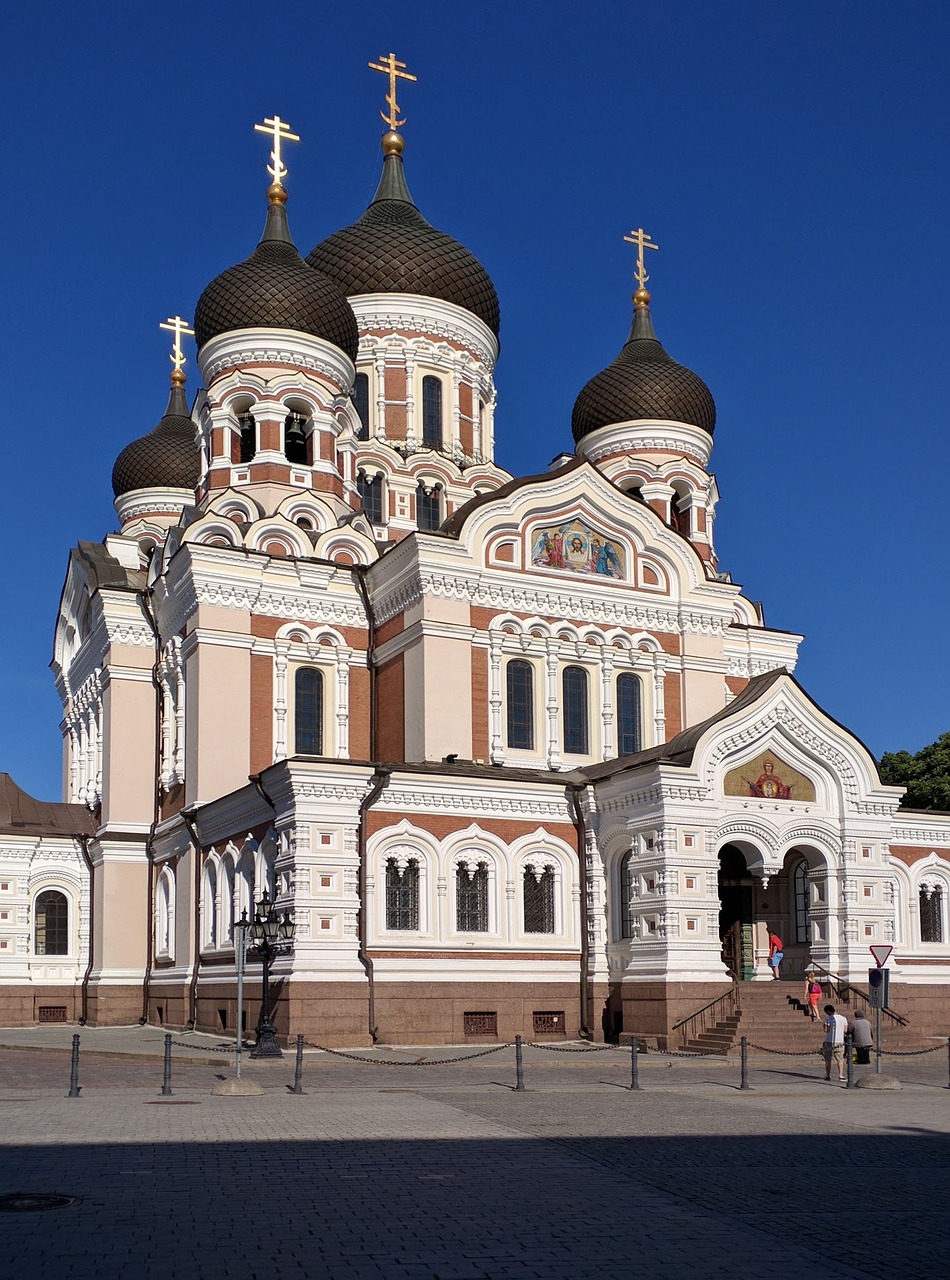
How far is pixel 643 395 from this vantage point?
39.4 metres

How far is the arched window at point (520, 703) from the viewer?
3041cm

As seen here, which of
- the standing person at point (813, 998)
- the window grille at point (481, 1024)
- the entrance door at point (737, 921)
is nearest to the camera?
the standing person at point (813, 998)

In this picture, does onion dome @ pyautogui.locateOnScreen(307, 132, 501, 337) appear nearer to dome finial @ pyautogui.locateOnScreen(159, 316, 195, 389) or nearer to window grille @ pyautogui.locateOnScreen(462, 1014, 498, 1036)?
dome finial @ pyautogui.locateOnScreen(159, 316, 195, 389)

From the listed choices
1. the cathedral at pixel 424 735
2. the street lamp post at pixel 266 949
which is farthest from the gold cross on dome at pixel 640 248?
the street lamp post at pixel 266 949

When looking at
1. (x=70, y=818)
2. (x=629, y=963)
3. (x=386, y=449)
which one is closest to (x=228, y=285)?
(x=386, y=449)

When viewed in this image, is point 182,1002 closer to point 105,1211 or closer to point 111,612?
point 111,612

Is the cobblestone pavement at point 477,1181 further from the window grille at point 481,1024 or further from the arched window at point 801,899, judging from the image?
the arched window at point 801,899

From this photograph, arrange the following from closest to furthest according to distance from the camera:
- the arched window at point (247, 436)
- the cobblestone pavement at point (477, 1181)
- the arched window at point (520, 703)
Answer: the cobblestone pavement at point (477, 1181), the arched window at point (520, 703), the arched window at point (247, 436)

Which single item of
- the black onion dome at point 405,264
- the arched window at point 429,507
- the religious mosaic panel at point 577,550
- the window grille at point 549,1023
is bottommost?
the window grille at point 549,1023

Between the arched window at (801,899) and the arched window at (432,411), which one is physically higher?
the arched window at (432,411)

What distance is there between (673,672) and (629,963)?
798cm

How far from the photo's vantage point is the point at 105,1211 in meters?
9.52

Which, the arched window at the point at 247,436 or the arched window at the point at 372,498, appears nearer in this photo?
the arched window at the point at 247,436

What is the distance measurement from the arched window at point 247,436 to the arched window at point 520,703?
29.4 ft
